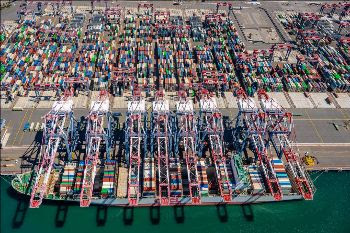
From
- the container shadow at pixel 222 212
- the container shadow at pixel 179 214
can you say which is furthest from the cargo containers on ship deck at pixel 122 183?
the container shadow at pixel 222 212

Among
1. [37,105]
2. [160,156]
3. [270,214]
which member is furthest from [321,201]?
[37,105]

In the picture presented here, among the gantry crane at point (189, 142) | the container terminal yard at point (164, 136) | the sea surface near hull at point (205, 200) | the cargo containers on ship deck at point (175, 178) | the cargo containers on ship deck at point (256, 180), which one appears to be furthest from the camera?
the cargo containers on ship deck at point (256, 180)

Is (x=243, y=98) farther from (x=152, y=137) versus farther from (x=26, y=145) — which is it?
(x=26, y=145)

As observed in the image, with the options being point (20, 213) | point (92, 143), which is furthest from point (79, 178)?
point (20, 213)

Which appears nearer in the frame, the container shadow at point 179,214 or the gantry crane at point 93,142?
the gantry crane at point 93,142

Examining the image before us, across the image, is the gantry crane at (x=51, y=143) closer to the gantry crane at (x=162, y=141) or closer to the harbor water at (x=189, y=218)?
the harbor water at (x=189, y=218)
